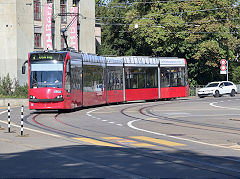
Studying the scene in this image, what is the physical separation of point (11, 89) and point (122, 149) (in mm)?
31919

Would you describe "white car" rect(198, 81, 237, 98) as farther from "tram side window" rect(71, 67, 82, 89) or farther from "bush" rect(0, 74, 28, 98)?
"tram side window" rect(71, 67, 82, 89)

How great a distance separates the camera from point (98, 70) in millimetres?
33438

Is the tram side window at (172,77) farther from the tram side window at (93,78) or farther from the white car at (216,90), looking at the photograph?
the white car at (216,90)

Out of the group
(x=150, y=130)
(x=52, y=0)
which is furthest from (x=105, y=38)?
(x=150, y=130)

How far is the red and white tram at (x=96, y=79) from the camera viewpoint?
26.9 meters

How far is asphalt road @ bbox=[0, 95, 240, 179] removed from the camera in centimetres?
941

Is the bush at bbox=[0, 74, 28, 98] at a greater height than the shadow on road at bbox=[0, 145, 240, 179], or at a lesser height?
greater

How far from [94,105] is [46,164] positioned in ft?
76.6

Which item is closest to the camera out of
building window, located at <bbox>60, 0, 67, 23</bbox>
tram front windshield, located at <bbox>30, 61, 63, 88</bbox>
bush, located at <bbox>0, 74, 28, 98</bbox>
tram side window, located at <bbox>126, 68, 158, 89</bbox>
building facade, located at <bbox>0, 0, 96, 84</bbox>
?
tram front windshield, located at <bbox>30, 61, 63, 88</bbox>

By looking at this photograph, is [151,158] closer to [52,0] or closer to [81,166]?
[81,166]

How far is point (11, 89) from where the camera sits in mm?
43812

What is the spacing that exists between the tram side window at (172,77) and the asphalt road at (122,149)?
18.7m

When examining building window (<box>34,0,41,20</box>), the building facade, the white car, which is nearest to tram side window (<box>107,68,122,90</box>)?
the building facade

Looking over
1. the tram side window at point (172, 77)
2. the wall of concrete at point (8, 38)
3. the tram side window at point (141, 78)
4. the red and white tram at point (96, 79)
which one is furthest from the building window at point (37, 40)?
the tram side window at point (172, 77)
